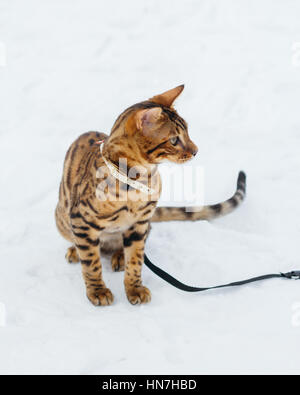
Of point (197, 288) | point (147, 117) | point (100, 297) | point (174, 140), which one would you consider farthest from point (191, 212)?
point (147, 117)

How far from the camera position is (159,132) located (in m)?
1.89

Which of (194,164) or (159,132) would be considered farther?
(194,164)

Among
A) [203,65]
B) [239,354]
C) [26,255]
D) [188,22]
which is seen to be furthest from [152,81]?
[239,354]

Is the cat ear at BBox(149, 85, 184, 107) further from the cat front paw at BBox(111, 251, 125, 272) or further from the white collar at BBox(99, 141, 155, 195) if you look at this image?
the cat front paw at BBox(111, 251, 125, 272)

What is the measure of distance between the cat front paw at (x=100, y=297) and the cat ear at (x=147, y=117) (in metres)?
0.93

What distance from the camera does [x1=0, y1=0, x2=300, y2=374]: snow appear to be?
2021 mm

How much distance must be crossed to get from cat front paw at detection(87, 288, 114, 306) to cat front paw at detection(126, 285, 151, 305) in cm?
10

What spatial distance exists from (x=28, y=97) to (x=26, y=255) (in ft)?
6.71

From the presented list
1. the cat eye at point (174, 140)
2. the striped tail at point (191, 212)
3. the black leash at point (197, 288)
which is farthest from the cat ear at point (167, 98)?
the striped tail at point (191, 212)

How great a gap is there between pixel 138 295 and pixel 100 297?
0.20m

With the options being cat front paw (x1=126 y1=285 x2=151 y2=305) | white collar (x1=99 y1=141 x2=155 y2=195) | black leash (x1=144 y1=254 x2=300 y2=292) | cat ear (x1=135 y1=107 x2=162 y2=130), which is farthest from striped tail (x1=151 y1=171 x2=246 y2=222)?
cat ear (x1=135 y1=107 x2=162 y2=130)

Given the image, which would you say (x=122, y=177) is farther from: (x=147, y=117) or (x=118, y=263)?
(x=118, y=263)

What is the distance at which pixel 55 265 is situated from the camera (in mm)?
2598

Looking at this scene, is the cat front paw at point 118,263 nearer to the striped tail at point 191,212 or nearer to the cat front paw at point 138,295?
the cat front paw at point 138,295
